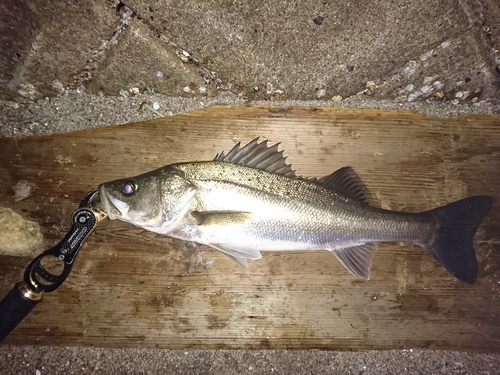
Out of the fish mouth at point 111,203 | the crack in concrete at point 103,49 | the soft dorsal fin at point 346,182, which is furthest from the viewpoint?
the soft dorsal fin at point 346,182

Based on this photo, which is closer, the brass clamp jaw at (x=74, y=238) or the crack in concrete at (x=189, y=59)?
the brass clamp jaw at (x=74, y=238)

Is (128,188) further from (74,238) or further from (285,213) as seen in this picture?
(285,213)

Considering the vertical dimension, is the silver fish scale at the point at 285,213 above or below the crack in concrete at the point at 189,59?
below

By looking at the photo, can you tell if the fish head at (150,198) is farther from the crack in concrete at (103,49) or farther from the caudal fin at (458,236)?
the caudal fin at (458,236)

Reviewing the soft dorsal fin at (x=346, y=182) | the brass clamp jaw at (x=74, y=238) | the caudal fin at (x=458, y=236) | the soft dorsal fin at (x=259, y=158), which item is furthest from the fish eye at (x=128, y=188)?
the caudal fin at (x=458, y=236)

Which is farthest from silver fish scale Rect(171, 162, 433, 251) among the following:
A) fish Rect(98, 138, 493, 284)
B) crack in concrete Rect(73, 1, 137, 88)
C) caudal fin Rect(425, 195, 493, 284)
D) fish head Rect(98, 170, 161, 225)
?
crack in concrete Rect(73, 1, 137, 88)

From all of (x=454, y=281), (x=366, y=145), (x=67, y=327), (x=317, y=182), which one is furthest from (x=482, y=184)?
(x=67, y=327)

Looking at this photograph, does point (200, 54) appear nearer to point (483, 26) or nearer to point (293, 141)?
point (293, 141)
